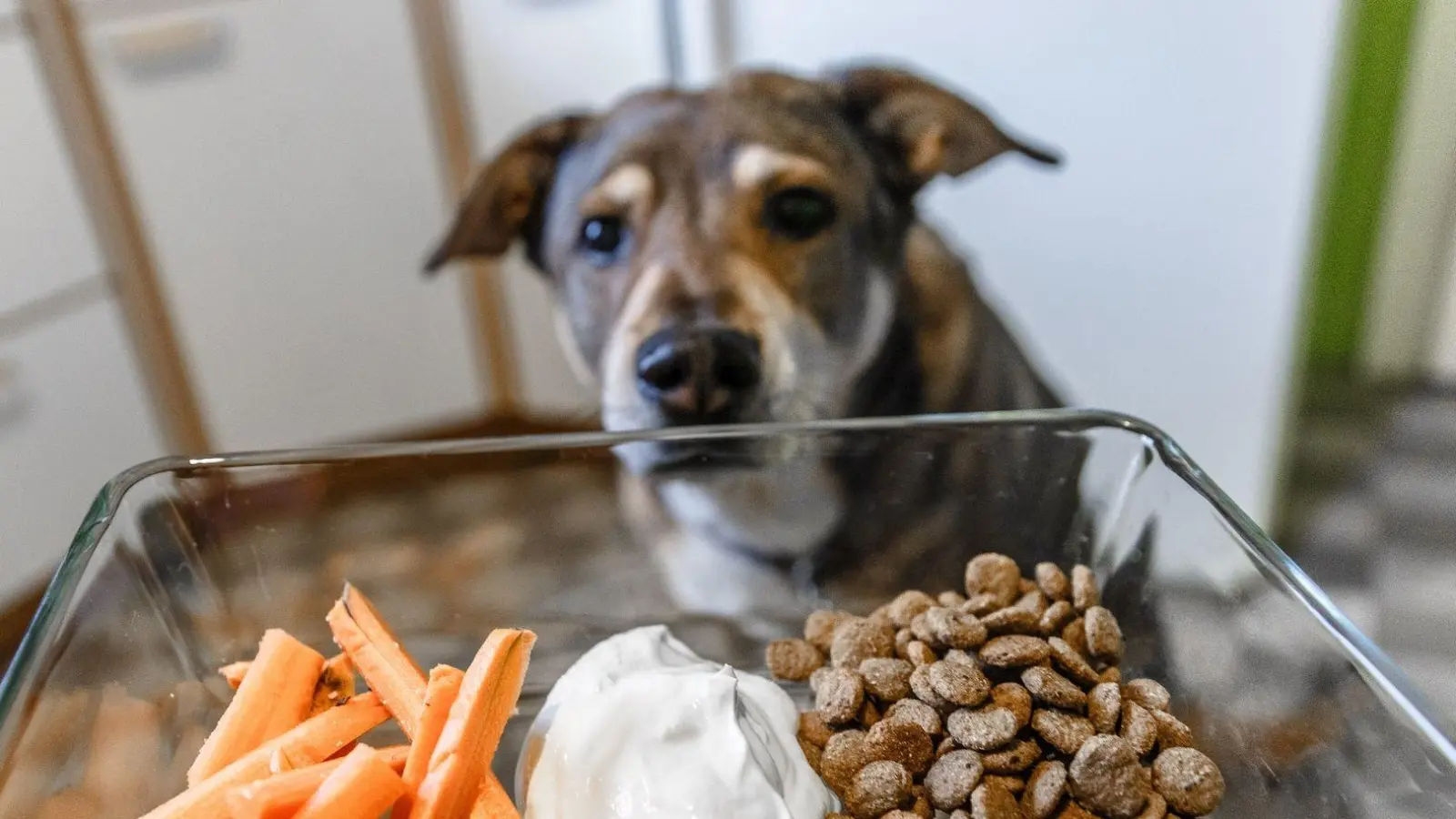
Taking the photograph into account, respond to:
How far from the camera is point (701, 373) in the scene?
0.86 meters

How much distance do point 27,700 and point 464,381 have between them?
164 centimetres

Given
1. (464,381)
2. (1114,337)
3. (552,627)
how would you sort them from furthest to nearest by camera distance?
(464,381)
(1114,337)
(552,627)

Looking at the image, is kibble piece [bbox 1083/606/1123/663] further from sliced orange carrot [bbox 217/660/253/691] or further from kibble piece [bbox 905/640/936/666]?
sliced orange carrot [bbox 217/660/253/691]

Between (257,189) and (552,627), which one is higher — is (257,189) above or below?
above

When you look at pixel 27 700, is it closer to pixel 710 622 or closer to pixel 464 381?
pixel 710 622

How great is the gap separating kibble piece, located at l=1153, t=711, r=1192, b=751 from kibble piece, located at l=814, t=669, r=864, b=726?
158mm

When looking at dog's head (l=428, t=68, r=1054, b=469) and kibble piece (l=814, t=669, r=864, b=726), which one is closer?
kibble piece (l=814, t=669, r=864, b=726)

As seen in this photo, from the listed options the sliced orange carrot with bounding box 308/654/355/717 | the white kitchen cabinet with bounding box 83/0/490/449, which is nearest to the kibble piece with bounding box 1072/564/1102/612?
the sliced orange carrot with bounding box 308/654/355/717

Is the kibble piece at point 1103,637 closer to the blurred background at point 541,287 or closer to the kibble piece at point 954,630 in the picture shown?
the kibble piece at point 954,630

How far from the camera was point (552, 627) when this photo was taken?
66 cm

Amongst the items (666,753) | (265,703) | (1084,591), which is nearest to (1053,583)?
(1084,591)

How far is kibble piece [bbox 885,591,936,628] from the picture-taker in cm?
61

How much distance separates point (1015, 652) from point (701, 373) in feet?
1.31

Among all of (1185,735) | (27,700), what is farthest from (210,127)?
(1185,735)
